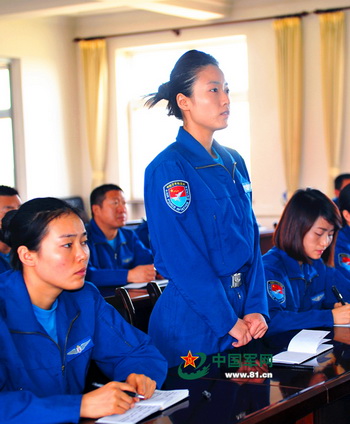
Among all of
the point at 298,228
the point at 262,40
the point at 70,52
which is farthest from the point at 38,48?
the point at 298,228

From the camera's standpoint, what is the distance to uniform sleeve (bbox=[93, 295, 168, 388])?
2098 mm

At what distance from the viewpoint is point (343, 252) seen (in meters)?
3.55

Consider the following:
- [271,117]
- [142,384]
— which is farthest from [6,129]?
[142,384]

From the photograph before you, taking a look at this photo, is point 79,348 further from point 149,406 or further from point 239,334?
point 239,334

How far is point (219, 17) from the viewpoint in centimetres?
798

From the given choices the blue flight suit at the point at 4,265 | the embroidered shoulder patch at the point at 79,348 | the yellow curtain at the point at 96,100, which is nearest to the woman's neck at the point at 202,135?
the embroidered shoulder patch at the point at 79,348

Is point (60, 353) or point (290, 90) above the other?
point (290, 90)

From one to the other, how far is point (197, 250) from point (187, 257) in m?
0.04

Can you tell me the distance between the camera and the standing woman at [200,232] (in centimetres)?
234

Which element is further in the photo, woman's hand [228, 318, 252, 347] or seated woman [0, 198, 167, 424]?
woman's hand [228, 318, 252, 347]

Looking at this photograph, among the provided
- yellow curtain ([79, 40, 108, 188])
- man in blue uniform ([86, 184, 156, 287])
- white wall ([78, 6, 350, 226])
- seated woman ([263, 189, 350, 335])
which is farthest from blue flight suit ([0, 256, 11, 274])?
yellow curtain ([79, 40, 108, 188])

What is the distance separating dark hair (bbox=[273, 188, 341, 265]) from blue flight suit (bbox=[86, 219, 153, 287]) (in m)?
1.61

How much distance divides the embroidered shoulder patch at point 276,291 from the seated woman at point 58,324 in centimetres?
86

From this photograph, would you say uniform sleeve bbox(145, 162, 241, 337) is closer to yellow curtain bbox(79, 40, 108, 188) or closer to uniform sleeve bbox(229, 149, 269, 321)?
uniform sleeve bbox(229, 149, 269, 321)
